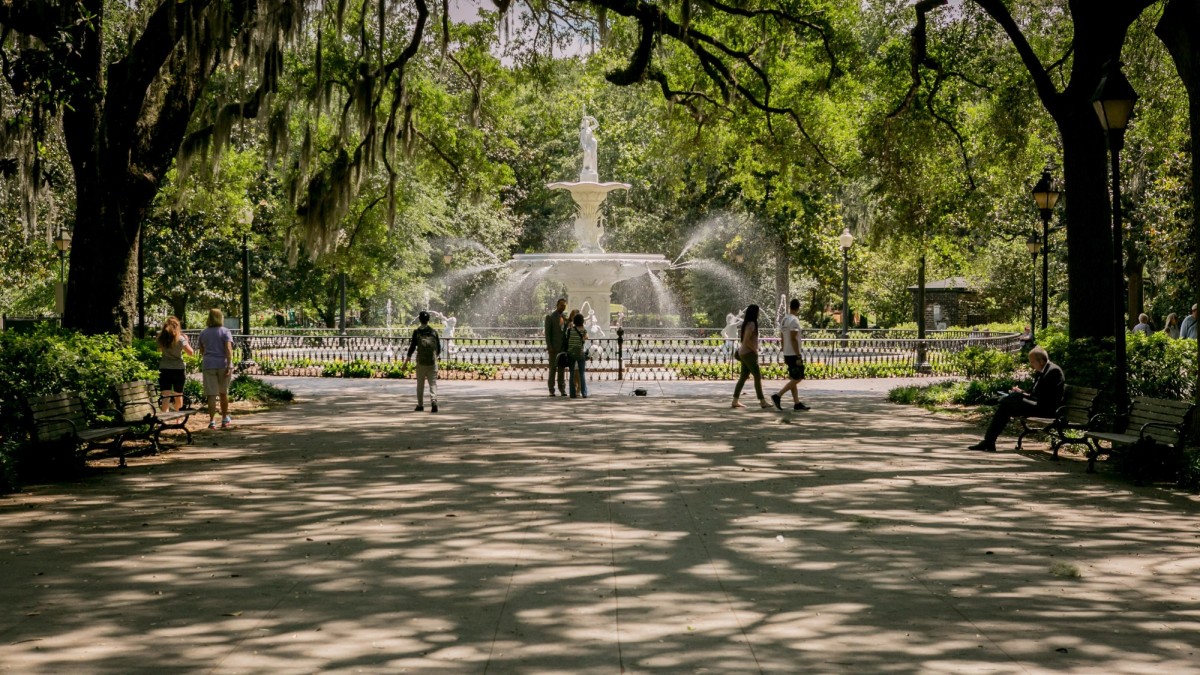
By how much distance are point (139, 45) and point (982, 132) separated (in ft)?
56.7

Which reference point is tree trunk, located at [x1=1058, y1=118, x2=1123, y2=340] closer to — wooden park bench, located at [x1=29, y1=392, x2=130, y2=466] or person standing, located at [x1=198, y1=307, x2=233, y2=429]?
person standing, located at [x1=198, y1=307, x2=233, y2=429]

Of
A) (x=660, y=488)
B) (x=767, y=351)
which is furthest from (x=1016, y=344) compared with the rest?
(x=660, y=488)

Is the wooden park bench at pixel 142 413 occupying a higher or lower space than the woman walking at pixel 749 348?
lower

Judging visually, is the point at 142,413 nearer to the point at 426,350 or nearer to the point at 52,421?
the point at 52,421

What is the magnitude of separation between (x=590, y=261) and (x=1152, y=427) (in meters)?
20.0

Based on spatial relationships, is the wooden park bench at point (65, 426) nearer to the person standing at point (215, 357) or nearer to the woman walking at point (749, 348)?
the person standing at point (215, 357)

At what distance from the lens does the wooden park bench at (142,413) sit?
13.2 meters

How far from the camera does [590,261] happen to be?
3069 cm

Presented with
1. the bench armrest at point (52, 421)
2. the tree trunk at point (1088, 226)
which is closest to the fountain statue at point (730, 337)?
the tree trunk at point (1088, 226)

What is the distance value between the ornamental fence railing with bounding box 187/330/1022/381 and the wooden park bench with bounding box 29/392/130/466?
47.5ft

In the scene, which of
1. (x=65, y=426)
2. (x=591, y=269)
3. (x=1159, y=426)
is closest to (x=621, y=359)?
(x=591, y=269)

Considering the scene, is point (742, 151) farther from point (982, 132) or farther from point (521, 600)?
point (521, 600)

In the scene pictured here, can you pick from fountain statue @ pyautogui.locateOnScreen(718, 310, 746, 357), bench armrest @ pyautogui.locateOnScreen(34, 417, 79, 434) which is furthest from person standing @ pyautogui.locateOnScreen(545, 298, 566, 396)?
bench armrest @ pyautogui.locateOnScreen(34, 417, 79, 434)

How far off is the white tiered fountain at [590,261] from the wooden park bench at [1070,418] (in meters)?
17.5
